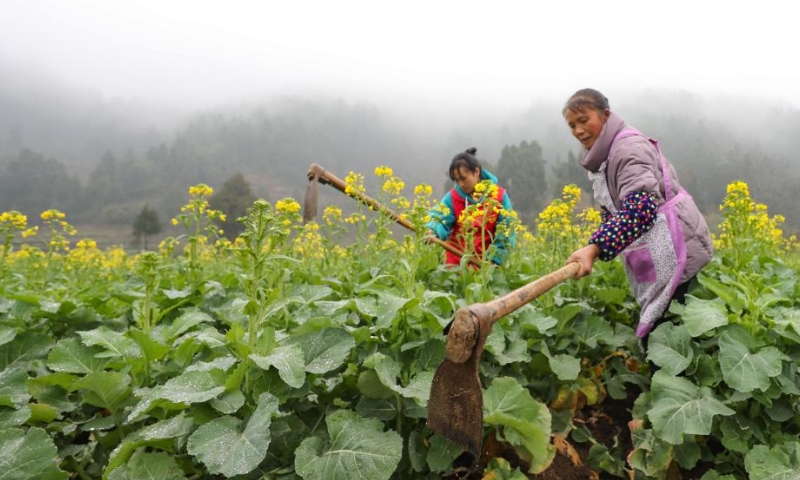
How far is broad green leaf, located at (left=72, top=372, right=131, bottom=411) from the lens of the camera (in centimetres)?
159

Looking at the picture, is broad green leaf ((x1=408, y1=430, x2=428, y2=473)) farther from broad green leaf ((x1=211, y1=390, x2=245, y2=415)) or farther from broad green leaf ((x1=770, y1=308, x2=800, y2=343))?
broad green leaf ((x1=770, y1=308, x2=800, y2=343))

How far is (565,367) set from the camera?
2.23 meters

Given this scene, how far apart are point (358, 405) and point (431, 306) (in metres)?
0.66

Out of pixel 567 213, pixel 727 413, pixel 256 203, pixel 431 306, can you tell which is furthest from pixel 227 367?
pixel 567 213

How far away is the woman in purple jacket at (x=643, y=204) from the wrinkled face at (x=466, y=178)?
178cm

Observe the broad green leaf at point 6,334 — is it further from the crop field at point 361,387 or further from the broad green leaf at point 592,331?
the broad green leaf at point 592,331

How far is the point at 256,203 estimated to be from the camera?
65.3 inches

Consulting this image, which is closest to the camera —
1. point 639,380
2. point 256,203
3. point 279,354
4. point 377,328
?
point 279,354

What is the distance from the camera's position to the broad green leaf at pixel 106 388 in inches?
62.5

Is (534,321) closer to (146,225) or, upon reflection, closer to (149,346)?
(149,346)

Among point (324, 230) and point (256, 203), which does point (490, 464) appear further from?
point (324, 230)

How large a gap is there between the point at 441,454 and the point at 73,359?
5.05ft

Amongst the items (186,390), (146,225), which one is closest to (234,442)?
(186,390)

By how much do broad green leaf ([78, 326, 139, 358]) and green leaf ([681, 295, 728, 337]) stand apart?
100 inches
